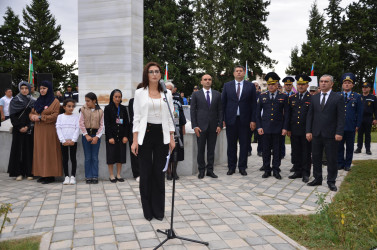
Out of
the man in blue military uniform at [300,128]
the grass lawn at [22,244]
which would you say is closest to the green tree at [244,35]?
the man in blue military uniform at [300,128]

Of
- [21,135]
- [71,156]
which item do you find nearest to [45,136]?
[71,156]

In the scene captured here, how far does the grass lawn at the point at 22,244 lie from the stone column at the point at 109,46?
420 cm

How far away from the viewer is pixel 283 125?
6980 mm

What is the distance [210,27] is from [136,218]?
32787mm

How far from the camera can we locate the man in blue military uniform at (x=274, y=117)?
6902 mm

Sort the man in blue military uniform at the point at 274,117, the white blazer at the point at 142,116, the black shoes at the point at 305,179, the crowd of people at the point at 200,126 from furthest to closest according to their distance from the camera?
1. the man in blue military uniform at the point at 274,117
2. the black shoes at the point at 305,179
3. the crowd of people at the point at 200,126
4. the white blazer at the point at 142,116

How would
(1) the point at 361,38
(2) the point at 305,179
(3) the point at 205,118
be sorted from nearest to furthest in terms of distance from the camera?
(2) the point at 305,179 < (3) the point at 205,118 < (1) the point at 361,38

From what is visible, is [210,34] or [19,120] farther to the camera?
[210,34]

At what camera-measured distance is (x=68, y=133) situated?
633 cm

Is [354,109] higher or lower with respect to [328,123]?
higher

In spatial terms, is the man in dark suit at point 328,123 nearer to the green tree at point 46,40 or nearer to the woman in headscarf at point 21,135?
the woman in headscarf at point 21,135

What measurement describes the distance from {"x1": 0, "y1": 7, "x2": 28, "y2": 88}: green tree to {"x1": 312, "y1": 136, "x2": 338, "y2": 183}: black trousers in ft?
119

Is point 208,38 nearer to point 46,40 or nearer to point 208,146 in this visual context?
point 46,40

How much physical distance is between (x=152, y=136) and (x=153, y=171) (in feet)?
1.67
